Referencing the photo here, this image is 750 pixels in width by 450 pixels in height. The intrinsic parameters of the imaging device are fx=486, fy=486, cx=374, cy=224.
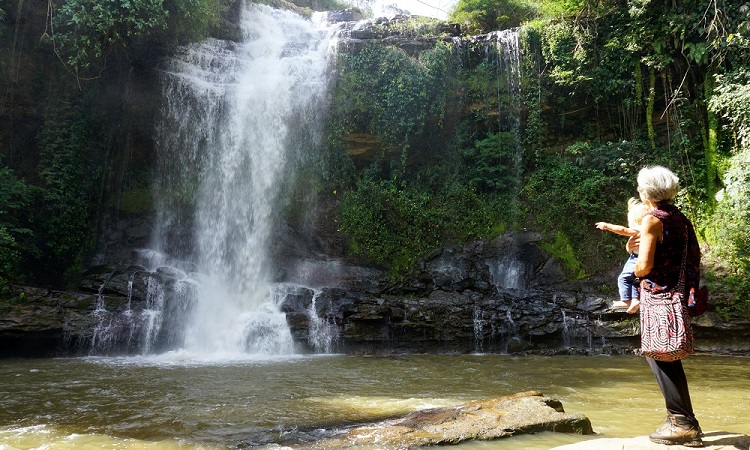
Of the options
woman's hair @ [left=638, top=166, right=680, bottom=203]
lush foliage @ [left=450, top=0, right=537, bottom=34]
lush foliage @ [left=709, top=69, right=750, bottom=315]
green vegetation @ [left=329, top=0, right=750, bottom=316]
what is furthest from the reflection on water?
lush foliage @ [left=450, top=0, right=537, bottom=34]

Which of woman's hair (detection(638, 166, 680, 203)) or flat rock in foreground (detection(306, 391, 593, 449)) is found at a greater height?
woman's hair (detection(638, 166, 680, 203))

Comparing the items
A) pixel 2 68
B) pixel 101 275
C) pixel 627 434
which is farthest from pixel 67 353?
pixel 627 434

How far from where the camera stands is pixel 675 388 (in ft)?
9.16

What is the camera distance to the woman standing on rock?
9.07 ft

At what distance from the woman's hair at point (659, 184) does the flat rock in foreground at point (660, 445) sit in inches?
55.2

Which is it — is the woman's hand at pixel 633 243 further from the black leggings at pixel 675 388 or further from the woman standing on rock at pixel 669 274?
the black leggings at pixel 675 388

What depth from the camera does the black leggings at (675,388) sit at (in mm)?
2771

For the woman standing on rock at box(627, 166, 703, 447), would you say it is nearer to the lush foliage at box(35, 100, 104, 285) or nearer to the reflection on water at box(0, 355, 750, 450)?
the reflection on water at box(0, 355, 750, 450)

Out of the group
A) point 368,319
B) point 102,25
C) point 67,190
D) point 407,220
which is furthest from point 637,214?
point 67,190

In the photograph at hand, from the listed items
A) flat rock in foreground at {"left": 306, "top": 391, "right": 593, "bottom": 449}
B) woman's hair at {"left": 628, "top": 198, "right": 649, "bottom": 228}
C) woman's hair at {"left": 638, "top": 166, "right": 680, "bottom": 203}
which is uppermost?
woman's hair at {"left": 638, "top": 166, "right": 680, "bottom": 203}

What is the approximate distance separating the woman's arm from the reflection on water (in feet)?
4.70

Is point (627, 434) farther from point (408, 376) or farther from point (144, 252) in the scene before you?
point (144, 252)

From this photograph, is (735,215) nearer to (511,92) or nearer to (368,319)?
(511,92)

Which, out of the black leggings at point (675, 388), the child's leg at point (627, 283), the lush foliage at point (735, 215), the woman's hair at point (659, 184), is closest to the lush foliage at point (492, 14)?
the lush foliage at point (735, 215)
